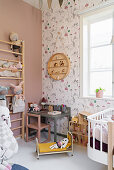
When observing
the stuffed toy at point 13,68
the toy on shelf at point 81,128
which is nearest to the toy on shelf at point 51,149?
the toy on shelf at point 81,128

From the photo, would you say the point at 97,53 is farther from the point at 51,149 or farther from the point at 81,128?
the point at 51,149

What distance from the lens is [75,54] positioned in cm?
283

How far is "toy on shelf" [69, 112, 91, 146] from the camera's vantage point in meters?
2.51

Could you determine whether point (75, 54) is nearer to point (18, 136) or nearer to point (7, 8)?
point (7, 8)

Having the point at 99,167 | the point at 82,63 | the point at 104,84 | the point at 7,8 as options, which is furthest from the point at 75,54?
the point at 99,167

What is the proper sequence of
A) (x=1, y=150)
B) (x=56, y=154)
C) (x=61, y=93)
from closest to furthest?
(x=1, y=150), (x=56, y=154), (x=61, y=93)

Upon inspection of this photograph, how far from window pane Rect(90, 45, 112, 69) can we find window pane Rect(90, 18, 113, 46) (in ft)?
0.40

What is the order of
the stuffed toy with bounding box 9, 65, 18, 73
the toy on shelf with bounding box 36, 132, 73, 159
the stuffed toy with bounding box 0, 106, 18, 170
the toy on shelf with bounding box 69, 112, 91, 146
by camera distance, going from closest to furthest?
the stuffed toy with bounding box 0, 106, 18, 170 < the toy on shelf with bounding box 36, 132, 73, 159 < the toy on shelf with bounding box 69, 112, 91, 146 < the stuffed toy with bounding box 9, 65, 18, 73

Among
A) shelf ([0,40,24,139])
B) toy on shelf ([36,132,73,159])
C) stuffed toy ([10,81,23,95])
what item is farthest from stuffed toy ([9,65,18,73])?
toy on shelf ([36,132,73,159])

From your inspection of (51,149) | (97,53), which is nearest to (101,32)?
(97,53)

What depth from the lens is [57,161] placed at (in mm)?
2051

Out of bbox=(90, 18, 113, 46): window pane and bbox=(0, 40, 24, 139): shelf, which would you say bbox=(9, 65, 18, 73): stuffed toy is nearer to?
bbox=(0, 40, 24, 139): shelf

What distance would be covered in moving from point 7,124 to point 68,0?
2.50 metres

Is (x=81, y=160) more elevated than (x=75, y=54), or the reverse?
(x=75, y=54)
